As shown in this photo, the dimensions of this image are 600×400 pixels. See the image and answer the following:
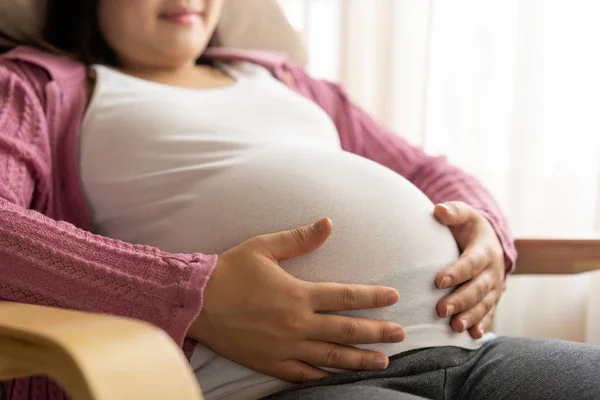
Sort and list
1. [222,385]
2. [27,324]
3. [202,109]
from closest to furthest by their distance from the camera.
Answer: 1. [27,324]
2. [222,385]
3. [202,109]

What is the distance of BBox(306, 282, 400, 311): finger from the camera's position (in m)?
Answer: 0.79

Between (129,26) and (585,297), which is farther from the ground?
(129,26)

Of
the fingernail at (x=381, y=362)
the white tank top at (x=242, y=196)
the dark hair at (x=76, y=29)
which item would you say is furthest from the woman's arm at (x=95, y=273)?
the dark hair at (x=76, y=29)

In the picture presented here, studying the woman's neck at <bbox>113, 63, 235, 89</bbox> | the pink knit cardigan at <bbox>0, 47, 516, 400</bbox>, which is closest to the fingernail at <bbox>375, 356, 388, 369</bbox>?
the pink knit cardigan at <bbox>0, 47, 516, 400</bbox>

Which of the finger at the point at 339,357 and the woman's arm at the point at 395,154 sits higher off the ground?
the woman's arm at the point at 395,154

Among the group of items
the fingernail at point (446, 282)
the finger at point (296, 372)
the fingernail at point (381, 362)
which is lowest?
the finger at point (296, 372)

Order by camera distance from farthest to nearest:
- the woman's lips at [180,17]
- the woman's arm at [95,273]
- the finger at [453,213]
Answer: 1. the woman's lips at [180,17]
2. the finger at [453,213]
3. the woman's arm at [95,273]

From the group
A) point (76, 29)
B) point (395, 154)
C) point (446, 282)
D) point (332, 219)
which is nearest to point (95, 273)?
point (332, 219)

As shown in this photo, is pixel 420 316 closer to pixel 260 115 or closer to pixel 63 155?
pixel 260 115

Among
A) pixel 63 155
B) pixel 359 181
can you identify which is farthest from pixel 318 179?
pixel 63 155

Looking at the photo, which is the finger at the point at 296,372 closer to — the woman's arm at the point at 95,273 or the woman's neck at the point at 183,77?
the woman's arm at the point at 95,273

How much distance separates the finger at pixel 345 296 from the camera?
79 centimetres

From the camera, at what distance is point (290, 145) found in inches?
40.4

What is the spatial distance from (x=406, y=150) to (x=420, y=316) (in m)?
0.47
